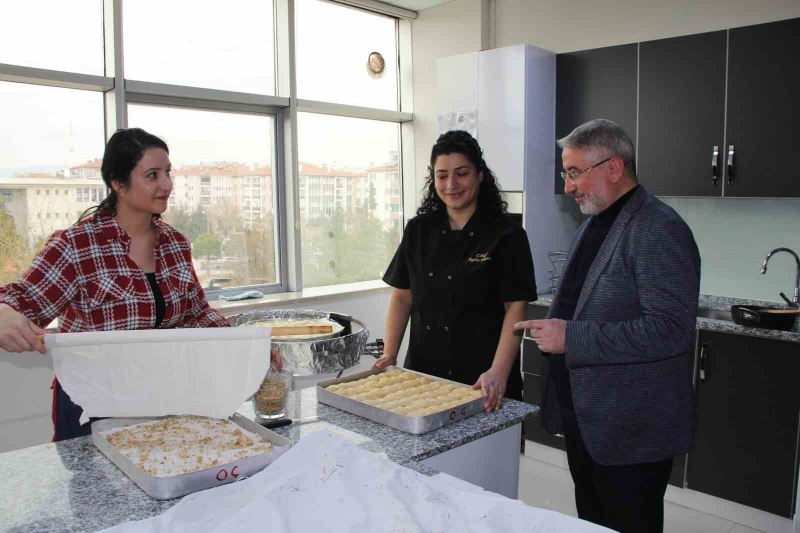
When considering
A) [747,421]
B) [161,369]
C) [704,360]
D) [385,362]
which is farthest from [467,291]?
[747,421]

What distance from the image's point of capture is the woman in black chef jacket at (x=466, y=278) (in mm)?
2043

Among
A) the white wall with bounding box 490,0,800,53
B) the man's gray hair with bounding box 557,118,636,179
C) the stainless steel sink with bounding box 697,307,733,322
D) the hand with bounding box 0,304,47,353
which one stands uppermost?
the white wall with bounding box 490,0,800,53

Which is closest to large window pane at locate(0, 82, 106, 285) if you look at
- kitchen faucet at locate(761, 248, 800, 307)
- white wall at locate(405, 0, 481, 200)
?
white wall at locate(405, 0, 481, 200)

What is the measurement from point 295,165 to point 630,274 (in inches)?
105

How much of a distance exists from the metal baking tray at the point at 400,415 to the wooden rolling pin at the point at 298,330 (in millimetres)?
147

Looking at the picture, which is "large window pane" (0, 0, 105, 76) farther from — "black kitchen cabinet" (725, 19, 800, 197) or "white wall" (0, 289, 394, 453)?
"black kitchen cabinet" (725, 19, 800, 197)

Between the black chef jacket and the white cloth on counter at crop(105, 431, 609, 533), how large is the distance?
0.89 m

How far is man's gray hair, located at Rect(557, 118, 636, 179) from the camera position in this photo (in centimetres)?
181

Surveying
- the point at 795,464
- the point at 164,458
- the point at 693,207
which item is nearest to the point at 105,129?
the point at 164,458

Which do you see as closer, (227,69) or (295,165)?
(227,69)

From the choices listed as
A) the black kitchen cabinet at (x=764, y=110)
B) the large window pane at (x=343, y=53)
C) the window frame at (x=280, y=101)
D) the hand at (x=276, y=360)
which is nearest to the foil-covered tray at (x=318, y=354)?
the hand at (x=276, y=360)

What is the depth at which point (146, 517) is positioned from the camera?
114cm

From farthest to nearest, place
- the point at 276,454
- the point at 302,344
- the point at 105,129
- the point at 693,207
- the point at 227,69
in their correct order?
the point at 227,69 → the point at 693,207 → the point at 105,129 → the point at 302,344 → the point at 276,454

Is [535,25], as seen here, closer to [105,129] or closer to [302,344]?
[105,129]
